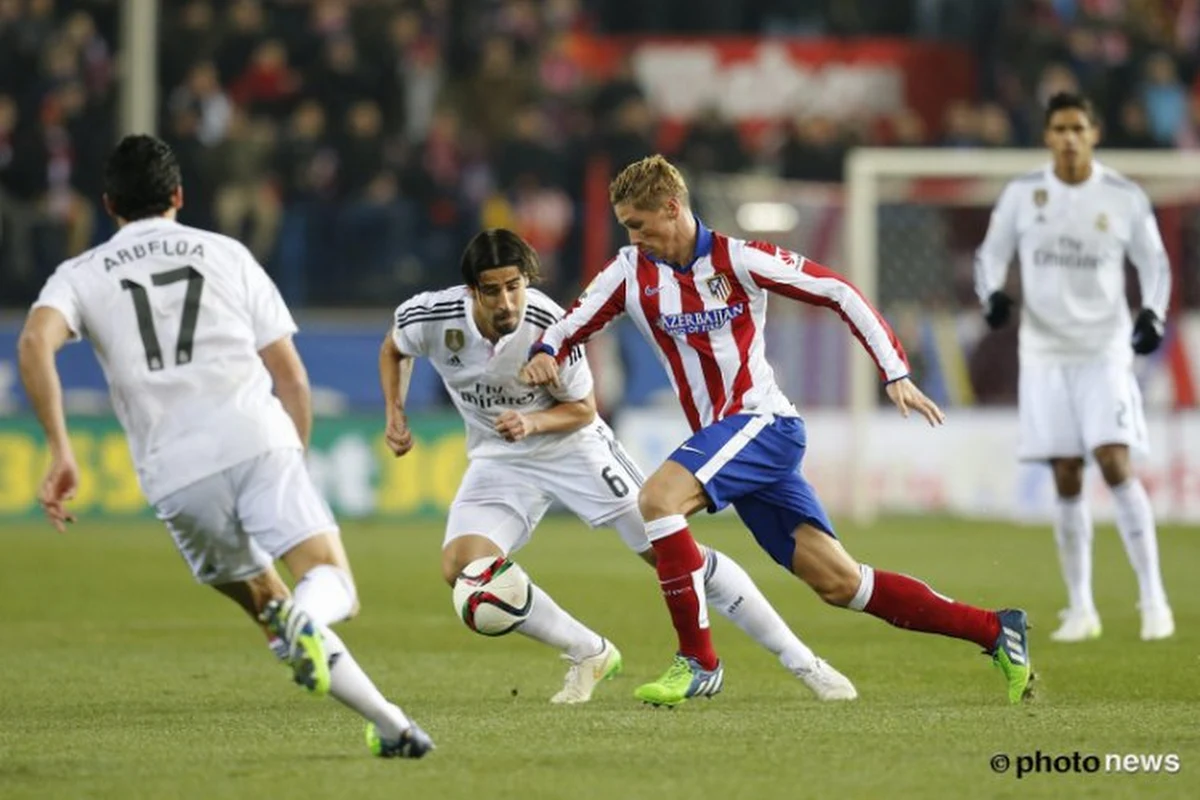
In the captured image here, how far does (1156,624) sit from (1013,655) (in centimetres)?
311

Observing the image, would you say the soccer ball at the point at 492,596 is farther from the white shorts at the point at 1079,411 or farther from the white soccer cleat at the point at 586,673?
the white shorts at the point at 1079,411

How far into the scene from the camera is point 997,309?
11.3 m

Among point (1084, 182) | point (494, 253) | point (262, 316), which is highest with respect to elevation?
point (1084, 182)

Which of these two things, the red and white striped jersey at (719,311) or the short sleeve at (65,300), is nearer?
the short sleeve at (65,300)

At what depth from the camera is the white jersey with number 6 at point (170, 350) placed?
22.2 ft

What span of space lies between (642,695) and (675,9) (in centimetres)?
2035

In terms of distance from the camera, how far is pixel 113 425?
1950cm

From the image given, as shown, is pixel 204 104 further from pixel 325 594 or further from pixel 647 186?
pixel 325 594

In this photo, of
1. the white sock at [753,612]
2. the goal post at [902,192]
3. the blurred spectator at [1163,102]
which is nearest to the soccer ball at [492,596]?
the white sock at [753,612]

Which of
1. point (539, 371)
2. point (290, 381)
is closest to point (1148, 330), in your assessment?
point (539, 371)

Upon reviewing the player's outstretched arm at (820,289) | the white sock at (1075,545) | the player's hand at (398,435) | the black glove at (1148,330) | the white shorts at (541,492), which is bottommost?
the white sock at (1075,545)

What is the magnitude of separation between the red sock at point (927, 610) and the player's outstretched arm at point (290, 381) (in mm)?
2457

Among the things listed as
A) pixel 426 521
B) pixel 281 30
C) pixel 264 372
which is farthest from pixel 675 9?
pixel 264 372

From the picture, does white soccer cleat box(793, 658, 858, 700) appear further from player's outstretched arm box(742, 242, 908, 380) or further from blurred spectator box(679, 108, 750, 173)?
blurred spectator box(679, 108, 750, 173)
